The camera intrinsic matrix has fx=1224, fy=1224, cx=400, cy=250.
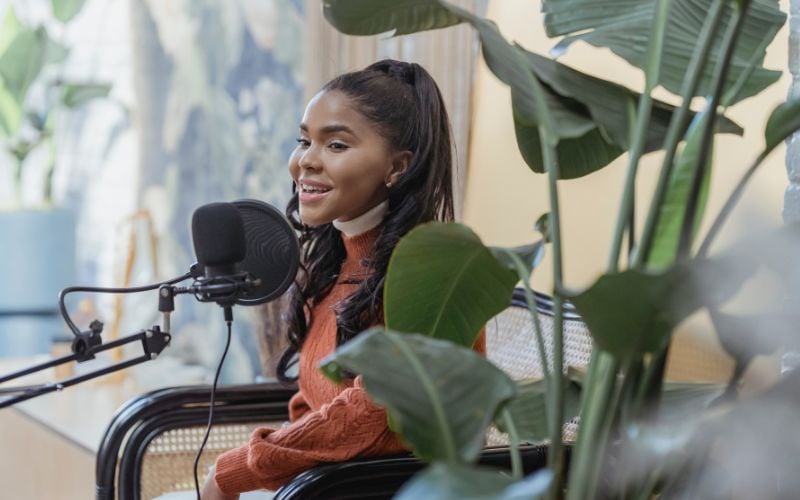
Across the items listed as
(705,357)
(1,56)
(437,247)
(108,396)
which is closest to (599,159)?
(437,247)

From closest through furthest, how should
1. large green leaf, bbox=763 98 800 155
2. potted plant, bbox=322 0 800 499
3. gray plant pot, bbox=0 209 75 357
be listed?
potted plant, bbox=322 0 800 499, large green leaf, bbox=763 98 800 155, gray plant pot, bbox=0 209 75 357

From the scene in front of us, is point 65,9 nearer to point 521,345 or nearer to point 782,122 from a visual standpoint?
point 521,345

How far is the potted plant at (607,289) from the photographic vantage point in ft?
3.10

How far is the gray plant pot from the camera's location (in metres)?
4.40

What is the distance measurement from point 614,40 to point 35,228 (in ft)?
11.4

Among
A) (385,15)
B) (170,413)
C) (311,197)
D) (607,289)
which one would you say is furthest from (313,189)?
(607,289)

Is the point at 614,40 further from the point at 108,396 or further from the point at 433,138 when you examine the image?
the point at 108,396

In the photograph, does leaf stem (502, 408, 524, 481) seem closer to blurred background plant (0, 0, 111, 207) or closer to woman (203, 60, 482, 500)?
woman (203, 60, 482, 500)

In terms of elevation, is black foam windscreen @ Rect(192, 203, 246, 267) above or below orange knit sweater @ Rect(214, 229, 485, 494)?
above

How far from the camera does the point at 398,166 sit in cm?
186

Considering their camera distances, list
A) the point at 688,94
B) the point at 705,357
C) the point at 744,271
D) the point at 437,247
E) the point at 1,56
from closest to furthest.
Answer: the point at 744,271
the point at 688,94
the point at 437,247
the point at 705,357
the point at 1,56

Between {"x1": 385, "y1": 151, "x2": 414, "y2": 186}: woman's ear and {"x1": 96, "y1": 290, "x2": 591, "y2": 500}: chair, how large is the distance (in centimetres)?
31

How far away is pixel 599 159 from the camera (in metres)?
1.40

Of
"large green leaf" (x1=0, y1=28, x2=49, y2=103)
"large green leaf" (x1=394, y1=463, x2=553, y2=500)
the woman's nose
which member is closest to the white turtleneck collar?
the woman's nose
